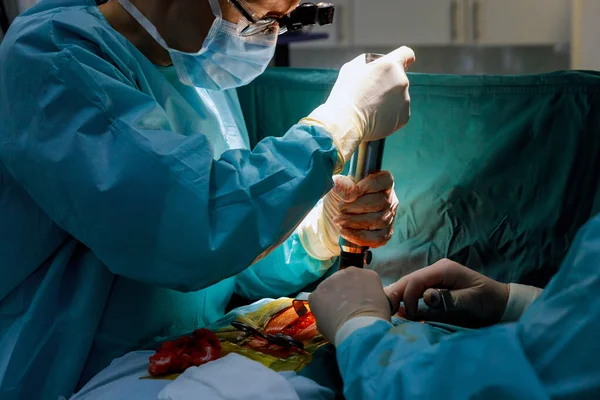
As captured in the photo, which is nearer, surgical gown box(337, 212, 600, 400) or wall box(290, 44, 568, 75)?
surgical gown box(337, 212, 600, 400)

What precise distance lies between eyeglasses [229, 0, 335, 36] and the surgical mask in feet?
0.07

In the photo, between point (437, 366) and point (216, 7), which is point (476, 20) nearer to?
point (216, 7)

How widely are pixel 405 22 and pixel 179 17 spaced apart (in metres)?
3.07

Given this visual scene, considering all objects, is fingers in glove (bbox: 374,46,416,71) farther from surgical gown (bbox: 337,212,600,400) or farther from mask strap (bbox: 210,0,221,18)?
surgical gown (bbox: 337,212,600,400)

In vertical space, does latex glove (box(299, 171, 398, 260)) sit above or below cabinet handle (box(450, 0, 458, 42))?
below

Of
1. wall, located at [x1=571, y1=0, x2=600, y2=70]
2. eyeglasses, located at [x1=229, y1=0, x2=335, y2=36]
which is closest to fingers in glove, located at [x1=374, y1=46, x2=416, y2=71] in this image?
eyeglasses, located at [x1=229, y1=0, x2=335, y2=36]

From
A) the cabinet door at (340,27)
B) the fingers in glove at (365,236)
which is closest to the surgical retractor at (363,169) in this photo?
the fingers in glove at (365,236)

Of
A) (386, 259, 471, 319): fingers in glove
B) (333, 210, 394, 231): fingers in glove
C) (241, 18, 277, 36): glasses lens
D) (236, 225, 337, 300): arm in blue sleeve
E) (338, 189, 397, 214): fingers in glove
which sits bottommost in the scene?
(236, 225, 337, 300): arm in blue sleeve

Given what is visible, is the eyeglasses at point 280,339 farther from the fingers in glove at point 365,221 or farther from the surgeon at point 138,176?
the fingers in glove at point 365,221

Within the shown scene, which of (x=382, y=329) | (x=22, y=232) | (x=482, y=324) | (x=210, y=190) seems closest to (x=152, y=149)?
(x=210, y=190)

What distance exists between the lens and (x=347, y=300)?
123 centimetres

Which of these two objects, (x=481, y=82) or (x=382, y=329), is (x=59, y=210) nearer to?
(x=382, y=329)

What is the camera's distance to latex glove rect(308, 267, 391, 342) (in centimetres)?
120

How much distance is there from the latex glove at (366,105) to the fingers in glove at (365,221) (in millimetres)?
167
